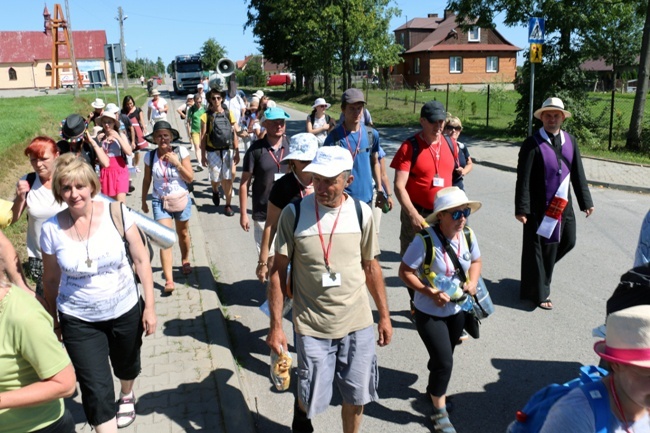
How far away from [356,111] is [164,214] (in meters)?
2.45

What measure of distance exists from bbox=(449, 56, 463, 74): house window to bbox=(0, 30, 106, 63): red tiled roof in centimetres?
5663

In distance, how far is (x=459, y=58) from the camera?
53969mm

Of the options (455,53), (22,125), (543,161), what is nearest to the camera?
(543,161)

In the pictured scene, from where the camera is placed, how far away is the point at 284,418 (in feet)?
13.9

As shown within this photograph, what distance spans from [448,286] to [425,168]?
1620 millimetres

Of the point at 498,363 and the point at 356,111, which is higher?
the point at 356,111

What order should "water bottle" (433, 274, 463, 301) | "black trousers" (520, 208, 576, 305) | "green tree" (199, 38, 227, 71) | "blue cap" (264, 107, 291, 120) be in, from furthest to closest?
"green tree" (199, 38, 227, 71) < "black trousers" (520, 208, 576, 305) < "blue cap" (264, 107, 291, 120) < "water bottle" (433, 274, 463, 301)

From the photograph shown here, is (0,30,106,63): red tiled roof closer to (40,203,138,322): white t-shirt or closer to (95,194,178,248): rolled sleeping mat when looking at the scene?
(95,194,178,248): rolled sleeping mat

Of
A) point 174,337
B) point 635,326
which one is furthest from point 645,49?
point 635,326

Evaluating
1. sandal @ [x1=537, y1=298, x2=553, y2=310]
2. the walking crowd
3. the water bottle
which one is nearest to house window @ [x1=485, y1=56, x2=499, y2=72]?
sandal @ [x1=537, y1=298, x2=553, y2=310]

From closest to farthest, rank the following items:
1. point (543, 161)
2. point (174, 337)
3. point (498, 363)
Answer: point (498, 363), point (174, 337), point (543, 161)

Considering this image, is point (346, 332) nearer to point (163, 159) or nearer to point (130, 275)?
point (130, 275)

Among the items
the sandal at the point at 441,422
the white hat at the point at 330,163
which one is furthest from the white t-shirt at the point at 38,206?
the sandal at the point at 441,422

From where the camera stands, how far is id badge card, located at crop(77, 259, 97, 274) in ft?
11.0
